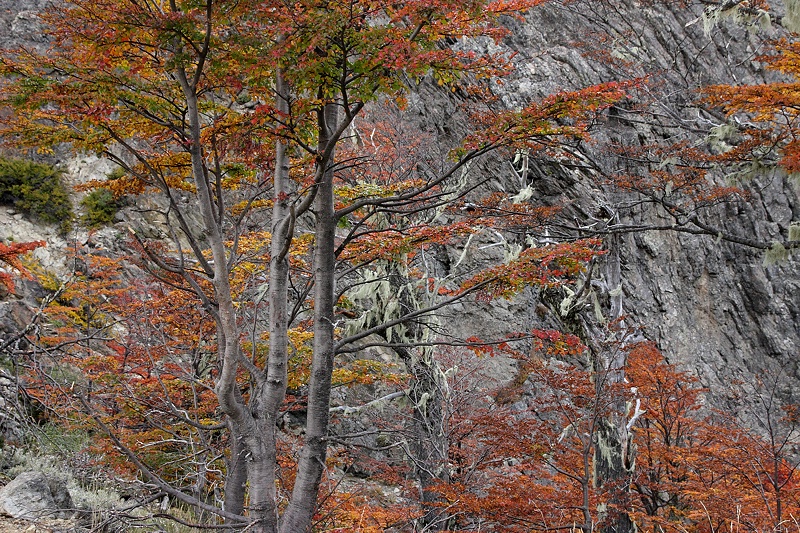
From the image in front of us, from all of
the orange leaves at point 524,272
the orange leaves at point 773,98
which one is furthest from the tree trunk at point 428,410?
the orange leaves at point 773,98

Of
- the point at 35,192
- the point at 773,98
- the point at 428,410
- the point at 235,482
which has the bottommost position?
the point at 235,482

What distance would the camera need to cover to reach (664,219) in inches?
716

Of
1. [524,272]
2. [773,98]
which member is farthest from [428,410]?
[773,98]

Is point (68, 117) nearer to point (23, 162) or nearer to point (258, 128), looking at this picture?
point (258, 128)

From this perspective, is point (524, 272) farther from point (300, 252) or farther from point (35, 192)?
point (35, 192)

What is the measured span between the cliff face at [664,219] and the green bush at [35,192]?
4.58 metres

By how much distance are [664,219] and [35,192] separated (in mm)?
18235

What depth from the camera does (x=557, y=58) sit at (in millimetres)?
19719

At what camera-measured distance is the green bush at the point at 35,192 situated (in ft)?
50.1

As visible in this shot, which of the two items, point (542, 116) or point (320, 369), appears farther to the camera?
point (320, 369)

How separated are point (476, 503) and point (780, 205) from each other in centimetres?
2175

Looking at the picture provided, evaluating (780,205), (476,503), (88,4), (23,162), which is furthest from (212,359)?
(780,205)

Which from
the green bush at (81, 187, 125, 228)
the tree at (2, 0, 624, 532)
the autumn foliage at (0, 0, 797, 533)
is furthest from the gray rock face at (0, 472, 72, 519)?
the green bush at (81, 187, 125, 228)

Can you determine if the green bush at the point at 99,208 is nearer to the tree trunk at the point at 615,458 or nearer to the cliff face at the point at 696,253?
the cliff face at the point at 696,253
